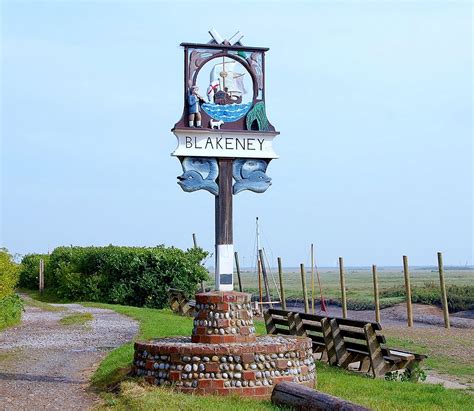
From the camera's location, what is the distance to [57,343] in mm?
16594

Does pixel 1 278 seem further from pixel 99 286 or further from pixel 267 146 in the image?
pixel 99 286

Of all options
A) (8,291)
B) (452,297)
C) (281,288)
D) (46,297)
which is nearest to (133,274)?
(281,288)

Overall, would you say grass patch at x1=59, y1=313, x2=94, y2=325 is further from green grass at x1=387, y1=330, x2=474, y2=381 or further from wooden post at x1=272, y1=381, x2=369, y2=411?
wooden post at x1=272, y1=381, x2=369, y2=411

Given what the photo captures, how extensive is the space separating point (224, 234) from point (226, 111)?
5.76 feet

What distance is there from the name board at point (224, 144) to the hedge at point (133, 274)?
17586mm

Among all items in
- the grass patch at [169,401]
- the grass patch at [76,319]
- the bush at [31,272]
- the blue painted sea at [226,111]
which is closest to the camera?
the grass patch at [169,401]

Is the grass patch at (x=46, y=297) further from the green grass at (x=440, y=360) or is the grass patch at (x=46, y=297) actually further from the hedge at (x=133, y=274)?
the green grass at (x=440, y=360)

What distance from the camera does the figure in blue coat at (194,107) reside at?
10.9 meters

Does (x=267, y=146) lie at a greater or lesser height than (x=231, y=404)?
greater

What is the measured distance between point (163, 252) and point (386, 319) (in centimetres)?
938

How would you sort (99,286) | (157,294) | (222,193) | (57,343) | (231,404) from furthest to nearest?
(99,286) < (157,294) < (57,343) < (222,193) < (231,404)

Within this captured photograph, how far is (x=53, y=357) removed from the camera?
1435 cm

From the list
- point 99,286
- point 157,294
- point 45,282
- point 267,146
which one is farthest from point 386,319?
point 267,146

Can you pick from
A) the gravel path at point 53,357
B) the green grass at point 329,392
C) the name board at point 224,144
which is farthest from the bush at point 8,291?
the name board at point 224,144
